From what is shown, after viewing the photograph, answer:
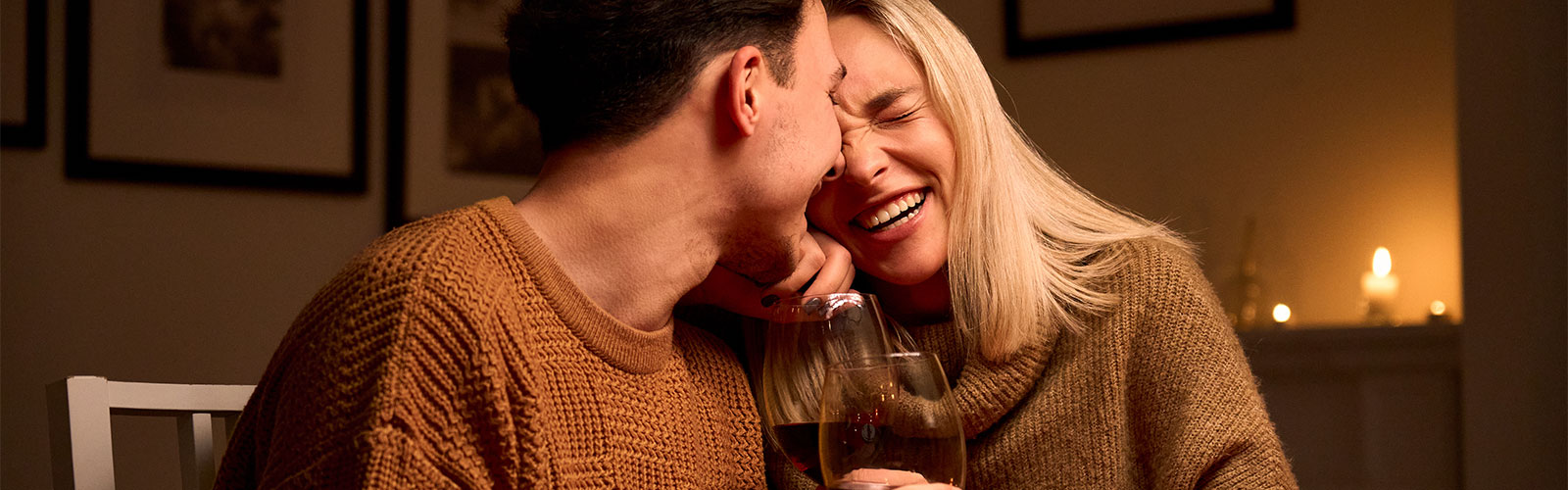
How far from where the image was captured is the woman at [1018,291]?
1471 mm

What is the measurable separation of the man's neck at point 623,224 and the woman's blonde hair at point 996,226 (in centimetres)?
43

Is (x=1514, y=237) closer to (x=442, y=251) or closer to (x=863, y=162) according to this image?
(x=863, y=162)

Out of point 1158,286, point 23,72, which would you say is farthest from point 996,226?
point 23,72

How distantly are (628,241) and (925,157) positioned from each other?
19.6 inches

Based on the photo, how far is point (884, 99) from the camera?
1.60 m

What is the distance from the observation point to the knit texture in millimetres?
1478

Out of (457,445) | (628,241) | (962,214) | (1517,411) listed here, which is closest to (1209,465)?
(962,214)

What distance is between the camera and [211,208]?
3.03 meters

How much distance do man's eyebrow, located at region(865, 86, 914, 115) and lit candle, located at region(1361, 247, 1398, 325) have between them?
2.01 m

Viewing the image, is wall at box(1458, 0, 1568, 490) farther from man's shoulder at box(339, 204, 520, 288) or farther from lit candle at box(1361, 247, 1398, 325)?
man's shoulder at box(339, 204, 520, 288)

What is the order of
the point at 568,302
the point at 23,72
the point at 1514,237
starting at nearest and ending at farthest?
the point at 568,302, the point at 1514,237, the point at 23,72

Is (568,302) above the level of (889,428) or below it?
above

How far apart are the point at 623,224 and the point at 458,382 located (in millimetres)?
258

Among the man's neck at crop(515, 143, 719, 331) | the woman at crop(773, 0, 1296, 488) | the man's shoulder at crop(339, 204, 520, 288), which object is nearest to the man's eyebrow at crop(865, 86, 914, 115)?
the woman at crop(773, 0, 1296, 488)
